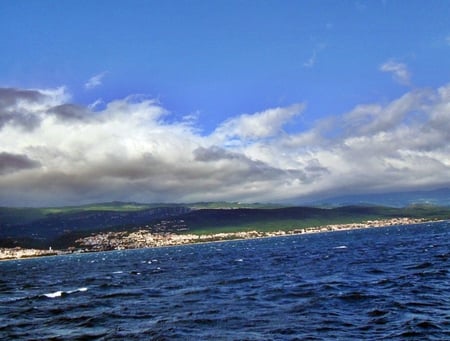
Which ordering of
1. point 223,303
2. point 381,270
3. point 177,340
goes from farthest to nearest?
point 381,270, point 223,303, point 177,340

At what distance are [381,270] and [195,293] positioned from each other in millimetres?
29001

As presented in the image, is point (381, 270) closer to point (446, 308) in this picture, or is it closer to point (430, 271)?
point (430, 271)

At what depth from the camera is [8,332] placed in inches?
1709

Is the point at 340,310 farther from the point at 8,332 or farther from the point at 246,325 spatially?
the point at 8,332

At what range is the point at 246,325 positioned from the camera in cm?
3762

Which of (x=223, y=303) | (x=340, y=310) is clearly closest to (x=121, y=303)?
(x=223, y=303)

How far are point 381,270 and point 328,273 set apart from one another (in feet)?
25.2

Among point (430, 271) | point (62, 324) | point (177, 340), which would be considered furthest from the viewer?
point (430, 271)

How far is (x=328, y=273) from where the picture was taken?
73.6 meters

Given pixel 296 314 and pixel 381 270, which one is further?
pixel 381 270

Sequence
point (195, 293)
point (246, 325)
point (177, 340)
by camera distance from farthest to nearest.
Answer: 1. point (195, 293)
2. point (246, 325)
3. point (177, 340)

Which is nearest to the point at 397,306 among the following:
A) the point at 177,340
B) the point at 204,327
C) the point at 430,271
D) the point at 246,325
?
the point at 246,325

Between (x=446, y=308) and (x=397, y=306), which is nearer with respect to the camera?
(x=446, y=308)

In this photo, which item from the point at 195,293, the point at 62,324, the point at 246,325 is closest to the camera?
the point at 246,325
